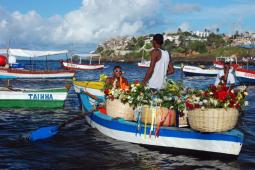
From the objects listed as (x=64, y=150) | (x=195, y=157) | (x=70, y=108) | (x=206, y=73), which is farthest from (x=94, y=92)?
(x=206, y=73)

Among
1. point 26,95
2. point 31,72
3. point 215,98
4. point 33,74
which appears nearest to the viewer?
point 215,98

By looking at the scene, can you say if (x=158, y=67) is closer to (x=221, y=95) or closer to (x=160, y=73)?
(x=160, y=73)

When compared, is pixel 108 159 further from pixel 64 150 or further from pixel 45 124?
pixel 45 124

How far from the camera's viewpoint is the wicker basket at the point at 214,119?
988 cm

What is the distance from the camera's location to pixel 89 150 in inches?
499

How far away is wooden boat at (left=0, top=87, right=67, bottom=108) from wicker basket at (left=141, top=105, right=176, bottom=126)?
10.4 m

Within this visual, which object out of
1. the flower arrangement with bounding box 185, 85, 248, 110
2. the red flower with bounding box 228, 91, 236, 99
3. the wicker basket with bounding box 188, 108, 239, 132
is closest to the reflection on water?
→ the wicker basket with bounding box 188, 108, 239, 132

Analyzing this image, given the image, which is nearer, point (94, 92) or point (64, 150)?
point (64, 150)

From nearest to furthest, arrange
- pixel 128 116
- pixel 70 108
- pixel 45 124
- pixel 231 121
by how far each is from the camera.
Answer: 1. pixel 231 121
2. pixel 128 116
3. pixel 45 124
4. pixel 70 108

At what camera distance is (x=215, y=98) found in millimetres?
10023

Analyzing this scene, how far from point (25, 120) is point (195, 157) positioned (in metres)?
9.41

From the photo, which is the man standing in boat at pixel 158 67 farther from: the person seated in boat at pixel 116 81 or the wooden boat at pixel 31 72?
the wooden boat at pixel 31 72

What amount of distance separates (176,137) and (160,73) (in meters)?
1.95

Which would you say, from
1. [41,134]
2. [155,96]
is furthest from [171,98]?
[41,134]
